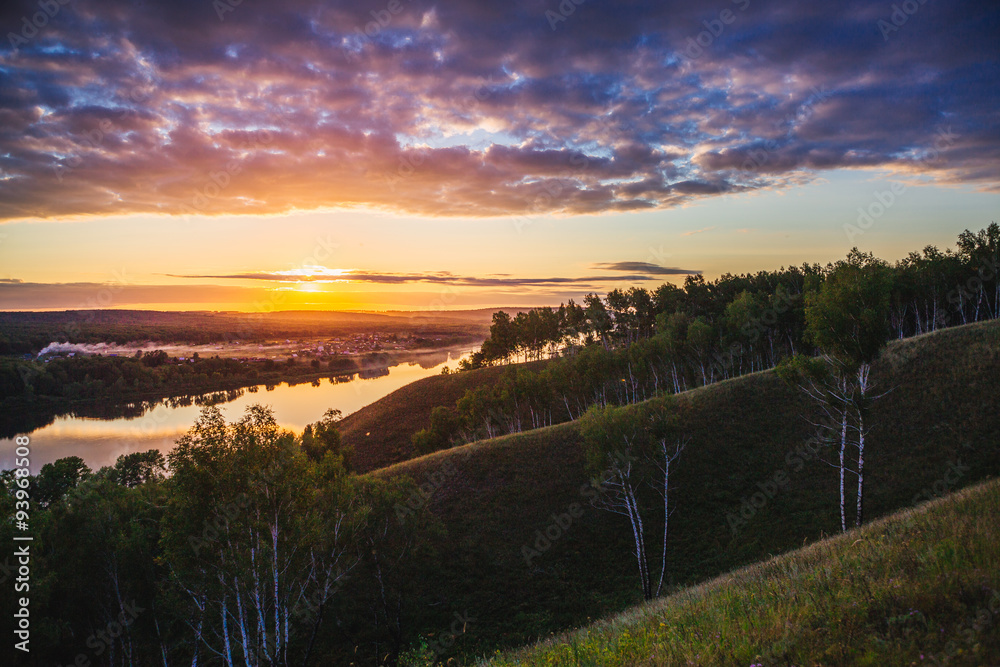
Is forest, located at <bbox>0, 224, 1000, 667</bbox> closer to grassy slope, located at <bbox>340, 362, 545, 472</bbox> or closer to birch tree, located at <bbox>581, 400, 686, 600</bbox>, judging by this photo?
birch tree, located at <bbox>581, 400, 686, 600</bbox>

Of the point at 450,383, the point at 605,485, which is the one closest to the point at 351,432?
the point at 450,383

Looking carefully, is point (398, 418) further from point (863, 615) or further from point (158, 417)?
point (863, 615)

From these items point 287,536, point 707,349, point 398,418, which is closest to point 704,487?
point 287,536

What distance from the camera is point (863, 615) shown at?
615 centimetres

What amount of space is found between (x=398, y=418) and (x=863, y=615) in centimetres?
8969

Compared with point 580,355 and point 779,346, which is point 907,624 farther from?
point 779,346

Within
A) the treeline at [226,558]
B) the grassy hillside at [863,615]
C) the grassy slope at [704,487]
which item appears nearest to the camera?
the grassy hillside at [863,615]

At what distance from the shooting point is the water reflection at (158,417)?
88.1 metres

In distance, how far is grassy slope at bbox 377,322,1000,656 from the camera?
91.7 ft

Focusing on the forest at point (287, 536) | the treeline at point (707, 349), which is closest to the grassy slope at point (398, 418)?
the treeline at point (707, 349)

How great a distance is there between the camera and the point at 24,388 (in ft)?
389

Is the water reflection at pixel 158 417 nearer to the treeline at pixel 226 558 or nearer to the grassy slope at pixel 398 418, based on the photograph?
the grassy slope at pixel 398 418

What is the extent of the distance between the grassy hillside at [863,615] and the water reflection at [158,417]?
215 ft

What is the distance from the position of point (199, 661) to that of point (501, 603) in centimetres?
1642
